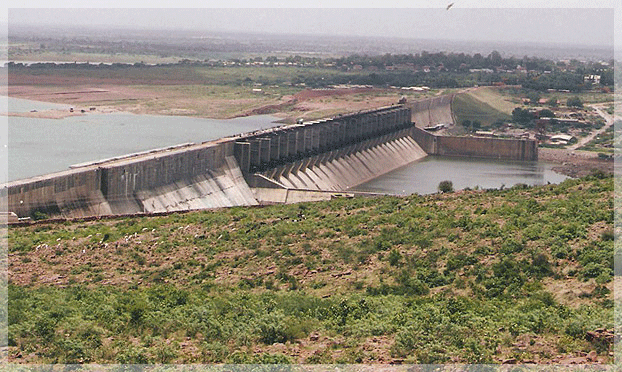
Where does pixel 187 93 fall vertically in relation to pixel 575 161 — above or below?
above

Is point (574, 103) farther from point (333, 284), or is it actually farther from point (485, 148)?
point (333, 284)

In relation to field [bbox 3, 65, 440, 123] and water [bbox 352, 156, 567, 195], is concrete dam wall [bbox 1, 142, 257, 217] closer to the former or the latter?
water [bbox 352, 156, 567, 195]

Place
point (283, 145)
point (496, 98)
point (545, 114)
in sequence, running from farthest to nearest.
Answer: point (496, 98), point (545, 114), point (283, 145)

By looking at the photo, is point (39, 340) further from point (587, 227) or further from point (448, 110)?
point (448, 110)

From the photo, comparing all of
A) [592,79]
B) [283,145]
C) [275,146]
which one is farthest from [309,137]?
[592,79]

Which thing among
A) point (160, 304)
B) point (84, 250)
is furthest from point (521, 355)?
point (84, 250)

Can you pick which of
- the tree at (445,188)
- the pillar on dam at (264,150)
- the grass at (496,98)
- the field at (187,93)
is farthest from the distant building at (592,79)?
the pillar on dam at (264,150)

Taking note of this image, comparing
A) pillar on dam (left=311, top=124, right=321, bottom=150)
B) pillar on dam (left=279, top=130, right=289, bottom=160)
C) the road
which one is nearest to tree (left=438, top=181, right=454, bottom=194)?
pillar on dam (left=279, top=130, right=289, bottom=160)

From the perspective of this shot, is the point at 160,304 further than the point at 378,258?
No
